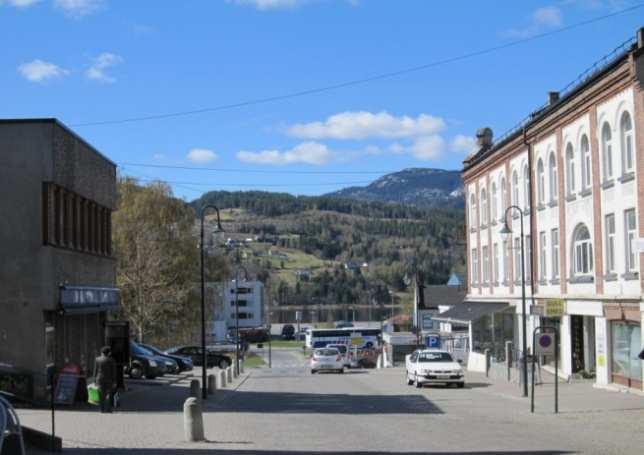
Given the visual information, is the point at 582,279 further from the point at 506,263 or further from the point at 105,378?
the point at 105,378

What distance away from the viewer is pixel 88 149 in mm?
32156

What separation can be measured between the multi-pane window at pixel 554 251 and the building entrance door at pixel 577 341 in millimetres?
2506

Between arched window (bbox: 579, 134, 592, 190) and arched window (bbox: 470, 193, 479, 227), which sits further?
arched window (bbox: 470, 193, 479, 227)

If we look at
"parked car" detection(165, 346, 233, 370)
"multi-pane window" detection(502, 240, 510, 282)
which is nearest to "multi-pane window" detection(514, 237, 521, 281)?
"multi-pane window" detection(502, 240, 510, 282)

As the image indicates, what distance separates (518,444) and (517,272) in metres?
29.8

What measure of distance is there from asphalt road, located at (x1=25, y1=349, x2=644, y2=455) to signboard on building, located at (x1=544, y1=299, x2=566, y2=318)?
4.02 m

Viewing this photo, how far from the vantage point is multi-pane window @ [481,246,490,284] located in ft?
177

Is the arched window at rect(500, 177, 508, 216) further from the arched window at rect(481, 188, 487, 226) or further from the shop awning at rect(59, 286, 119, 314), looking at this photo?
the shop awning at rect(59, 286, 119, 314)

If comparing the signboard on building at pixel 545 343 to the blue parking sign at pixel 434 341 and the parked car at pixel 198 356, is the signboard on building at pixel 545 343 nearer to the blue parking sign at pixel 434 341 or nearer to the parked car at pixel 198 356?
the parked car at pixel 198 356

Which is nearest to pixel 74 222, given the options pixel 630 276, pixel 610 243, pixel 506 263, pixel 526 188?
pixel 630 276

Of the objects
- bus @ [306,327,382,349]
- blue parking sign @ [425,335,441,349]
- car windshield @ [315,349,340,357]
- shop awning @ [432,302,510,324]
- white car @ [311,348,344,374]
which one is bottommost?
bus @ [306,327,382,349]

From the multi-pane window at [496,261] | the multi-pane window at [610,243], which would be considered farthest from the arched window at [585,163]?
the multi-pane window at [496,261]

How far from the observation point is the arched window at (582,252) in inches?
1409

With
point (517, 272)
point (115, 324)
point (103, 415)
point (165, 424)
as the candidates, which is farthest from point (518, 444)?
point (517, 272)
